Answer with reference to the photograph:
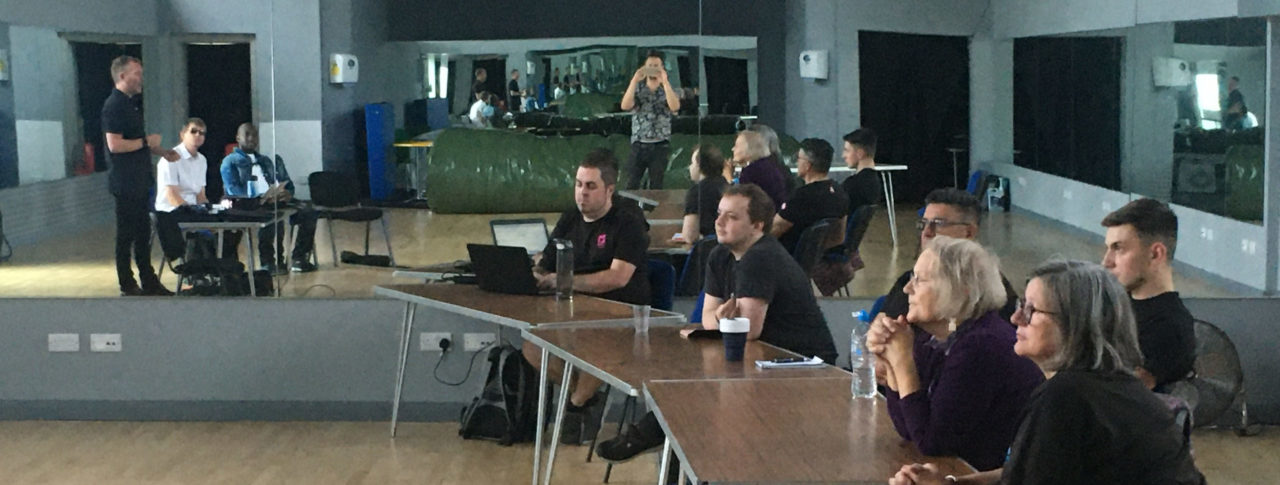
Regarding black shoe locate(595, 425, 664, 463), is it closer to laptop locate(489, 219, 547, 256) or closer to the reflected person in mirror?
laptop locate(489, 219, 547, 256)

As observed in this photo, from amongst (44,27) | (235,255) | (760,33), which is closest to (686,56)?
(760,33)

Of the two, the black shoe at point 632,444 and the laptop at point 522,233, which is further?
the laptop at point 522,233

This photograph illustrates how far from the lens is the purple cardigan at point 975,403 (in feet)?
11.0

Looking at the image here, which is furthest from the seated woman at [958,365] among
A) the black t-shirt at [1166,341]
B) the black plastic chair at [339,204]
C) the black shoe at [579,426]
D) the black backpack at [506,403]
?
the black plastic chair at [339,204]

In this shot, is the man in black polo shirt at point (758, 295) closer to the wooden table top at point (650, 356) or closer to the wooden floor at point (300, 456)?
the wooden table top at point (650, 356)

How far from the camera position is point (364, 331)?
715 centimetres

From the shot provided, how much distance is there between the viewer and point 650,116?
721 cm

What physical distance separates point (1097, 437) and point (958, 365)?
634 millimetres

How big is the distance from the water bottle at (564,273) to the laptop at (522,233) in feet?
4.03

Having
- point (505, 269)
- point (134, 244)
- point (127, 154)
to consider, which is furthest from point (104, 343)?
point (505, 269)

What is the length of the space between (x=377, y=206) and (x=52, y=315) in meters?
1.68

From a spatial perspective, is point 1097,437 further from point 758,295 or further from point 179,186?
point 179,186

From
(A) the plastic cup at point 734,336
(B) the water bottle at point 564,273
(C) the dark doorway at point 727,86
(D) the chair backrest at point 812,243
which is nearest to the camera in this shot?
(A) the plastic cup at point 734,336

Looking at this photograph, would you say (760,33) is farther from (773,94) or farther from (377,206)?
(377,206)
